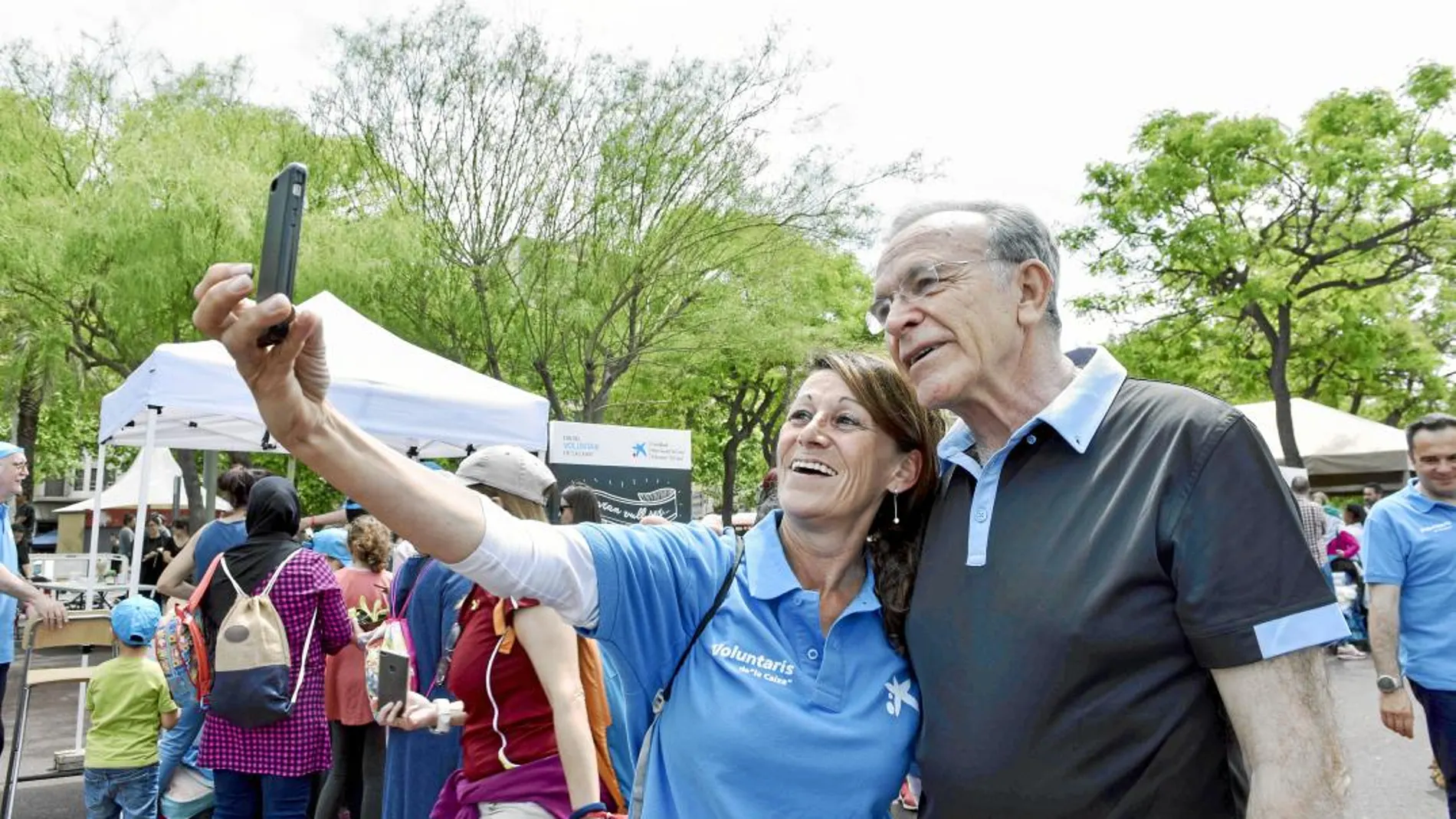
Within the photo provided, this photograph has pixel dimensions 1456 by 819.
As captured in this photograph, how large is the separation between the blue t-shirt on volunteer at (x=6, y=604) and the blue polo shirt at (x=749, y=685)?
231 inches

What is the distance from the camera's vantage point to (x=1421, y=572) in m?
4.80

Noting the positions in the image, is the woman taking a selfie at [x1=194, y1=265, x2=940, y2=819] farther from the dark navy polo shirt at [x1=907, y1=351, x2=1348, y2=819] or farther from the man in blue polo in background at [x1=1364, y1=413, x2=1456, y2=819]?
the man in blue polo in background at [x1=1364, y1=413, x2=1456, y2=819]

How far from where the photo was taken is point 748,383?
31562 millimetres

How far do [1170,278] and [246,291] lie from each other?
2354cm

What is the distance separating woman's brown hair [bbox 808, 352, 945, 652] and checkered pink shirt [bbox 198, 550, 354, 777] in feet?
11.3

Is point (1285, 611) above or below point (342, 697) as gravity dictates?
above

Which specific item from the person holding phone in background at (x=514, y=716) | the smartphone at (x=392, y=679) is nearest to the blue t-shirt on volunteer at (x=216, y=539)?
the person holding phone in background at (x=514, y=716)

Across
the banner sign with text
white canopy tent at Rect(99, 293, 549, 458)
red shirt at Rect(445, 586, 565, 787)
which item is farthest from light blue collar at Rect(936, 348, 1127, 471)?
the banner sign with text

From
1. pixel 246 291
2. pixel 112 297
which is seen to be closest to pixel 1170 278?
pixel 112 297

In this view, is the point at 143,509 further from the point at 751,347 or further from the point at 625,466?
the point at 751,347

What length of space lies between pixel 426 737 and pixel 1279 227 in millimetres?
21945

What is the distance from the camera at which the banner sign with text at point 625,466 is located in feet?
40.1

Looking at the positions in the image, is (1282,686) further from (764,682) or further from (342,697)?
(342,697)

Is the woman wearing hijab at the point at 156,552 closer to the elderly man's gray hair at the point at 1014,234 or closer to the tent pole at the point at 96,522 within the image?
the tent pole at the point at 96,522
